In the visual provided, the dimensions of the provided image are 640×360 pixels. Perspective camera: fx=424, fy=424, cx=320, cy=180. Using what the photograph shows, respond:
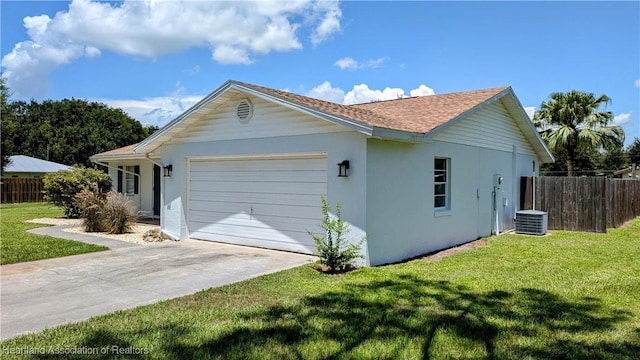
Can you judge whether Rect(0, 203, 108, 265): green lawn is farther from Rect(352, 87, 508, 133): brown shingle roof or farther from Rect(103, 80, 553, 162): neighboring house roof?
Rect(352, 87, 508, 133): brown shingle roof

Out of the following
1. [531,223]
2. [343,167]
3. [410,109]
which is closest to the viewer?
[343,167]

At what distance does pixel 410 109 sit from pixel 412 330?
802 cm

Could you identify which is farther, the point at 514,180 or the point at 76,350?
the point at 514,180

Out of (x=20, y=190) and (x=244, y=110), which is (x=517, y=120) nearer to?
(x=244, y=110)

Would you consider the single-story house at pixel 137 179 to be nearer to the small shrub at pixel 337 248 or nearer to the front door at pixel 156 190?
the front door at pixel 156 190

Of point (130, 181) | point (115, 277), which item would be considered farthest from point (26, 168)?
point (115, 277)

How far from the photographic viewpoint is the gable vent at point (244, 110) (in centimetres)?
966

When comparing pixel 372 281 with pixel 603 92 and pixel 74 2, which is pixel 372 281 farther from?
pixel 603 92

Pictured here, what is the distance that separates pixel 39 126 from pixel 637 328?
5326 centimetres

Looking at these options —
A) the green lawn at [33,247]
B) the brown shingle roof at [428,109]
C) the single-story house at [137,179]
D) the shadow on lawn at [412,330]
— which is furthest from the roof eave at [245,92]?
the single-story house at [137,179]

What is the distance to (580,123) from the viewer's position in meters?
22.0

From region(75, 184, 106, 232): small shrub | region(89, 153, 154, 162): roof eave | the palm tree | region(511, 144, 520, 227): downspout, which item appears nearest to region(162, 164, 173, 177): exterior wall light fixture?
region(75, 184, 106, 232): small shrub

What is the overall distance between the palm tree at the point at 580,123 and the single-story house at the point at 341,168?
10.4m

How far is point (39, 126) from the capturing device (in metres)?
45.4
